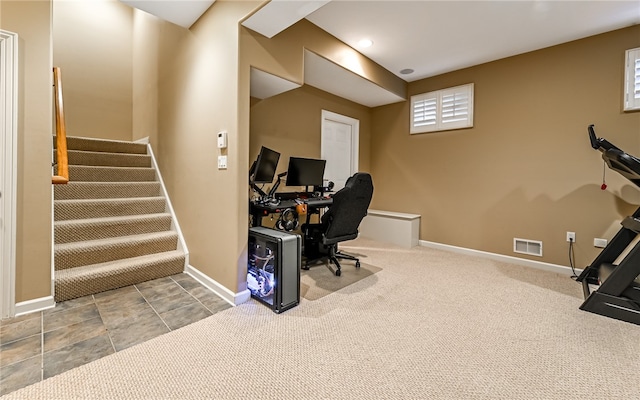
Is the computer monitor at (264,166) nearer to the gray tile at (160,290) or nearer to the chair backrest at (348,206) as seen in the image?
the chair backrest at (348,206)

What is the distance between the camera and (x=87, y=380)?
1364 mm

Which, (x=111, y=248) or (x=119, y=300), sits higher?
(x=111, y=248)

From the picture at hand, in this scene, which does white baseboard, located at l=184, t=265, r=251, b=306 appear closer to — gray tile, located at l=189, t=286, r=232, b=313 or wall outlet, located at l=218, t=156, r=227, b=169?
gray tile, located at l=189, t=286, r=232, b=313

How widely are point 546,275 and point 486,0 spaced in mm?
2849

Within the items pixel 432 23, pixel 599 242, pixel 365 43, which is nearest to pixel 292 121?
pixel 365 43

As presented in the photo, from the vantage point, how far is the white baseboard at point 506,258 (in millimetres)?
3109

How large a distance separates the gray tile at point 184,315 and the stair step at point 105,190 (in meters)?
1.91

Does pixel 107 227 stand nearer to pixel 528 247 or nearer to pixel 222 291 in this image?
pixel 222 291

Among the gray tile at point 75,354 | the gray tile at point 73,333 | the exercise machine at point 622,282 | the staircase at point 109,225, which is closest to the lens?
the gray tile at point 75,354

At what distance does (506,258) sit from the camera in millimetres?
3492

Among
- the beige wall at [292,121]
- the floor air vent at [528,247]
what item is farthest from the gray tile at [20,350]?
the floor air vent at [528,247]

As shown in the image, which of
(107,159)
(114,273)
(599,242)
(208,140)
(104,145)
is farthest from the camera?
(104,145)

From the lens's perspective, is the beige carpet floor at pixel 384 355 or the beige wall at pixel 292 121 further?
the beige wall at pixel 292 121

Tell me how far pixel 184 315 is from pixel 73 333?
639 millimetres
